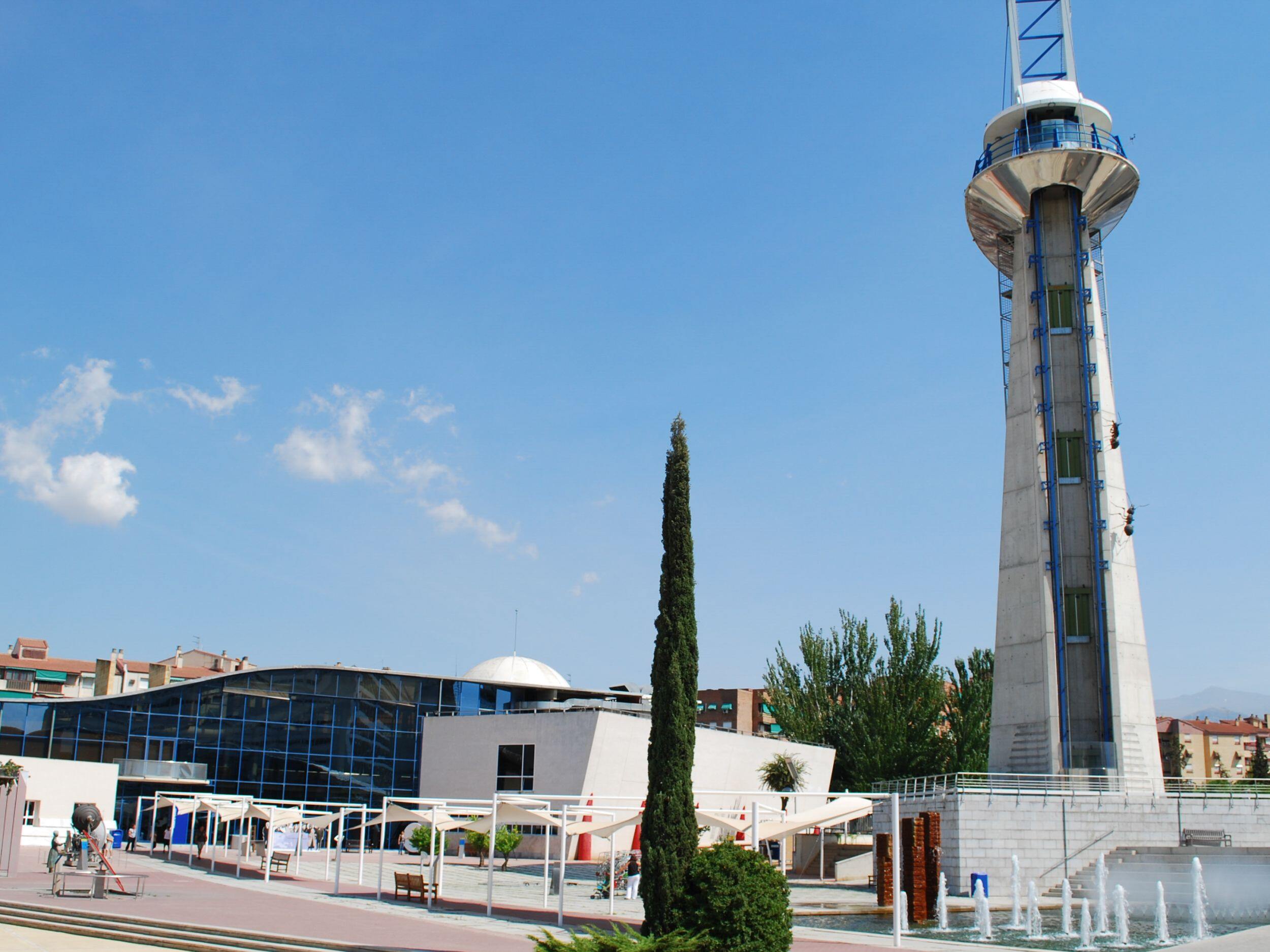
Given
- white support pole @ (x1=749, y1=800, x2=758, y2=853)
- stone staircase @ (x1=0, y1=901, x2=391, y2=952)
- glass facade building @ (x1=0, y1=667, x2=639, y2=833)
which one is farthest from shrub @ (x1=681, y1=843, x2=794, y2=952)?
glass facade building @ (x1=0, y1=667, x2=639, y2=833)

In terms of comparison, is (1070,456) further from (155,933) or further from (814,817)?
(155,933)

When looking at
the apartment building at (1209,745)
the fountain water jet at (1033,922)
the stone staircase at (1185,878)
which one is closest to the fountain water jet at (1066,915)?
the fountain water jet at (1033,922)

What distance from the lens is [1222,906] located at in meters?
25.0

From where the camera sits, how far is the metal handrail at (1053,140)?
3894cm

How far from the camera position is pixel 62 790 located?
4072 cm

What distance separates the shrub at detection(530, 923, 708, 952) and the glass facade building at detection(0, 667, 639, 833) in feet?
119

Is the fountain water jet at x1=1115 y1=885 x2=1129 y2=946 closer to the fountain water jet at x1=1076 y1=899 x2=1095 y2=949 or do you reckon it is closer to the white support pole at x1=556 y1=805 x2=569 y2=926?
the fountain water jet at x1=1076 y1=899 x2=1095 y2=949

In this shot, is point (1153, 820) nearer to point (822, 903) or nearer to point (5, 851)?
point (822, 903)

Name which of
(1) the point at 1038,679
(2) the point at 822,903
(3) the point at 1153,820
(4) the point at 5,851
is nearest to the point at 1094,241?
(1) the point at 1038,679

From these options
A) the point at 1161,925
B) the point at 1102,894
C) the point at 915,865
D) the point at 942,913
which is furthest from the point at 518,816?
the point at 1161,925

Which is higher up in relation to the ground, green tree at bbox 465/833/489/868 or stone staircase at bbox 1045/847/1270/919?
stone staircase at bbox 1045/847/1270/919

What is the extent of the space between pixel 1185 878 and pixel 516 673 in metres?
36.9

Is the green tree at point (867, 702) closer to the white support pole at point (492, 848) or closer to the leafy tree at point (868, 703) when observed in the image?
the leafy tree at point (868, 703)

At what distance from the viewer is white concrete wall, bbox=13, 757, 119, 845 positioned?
1547 inches
